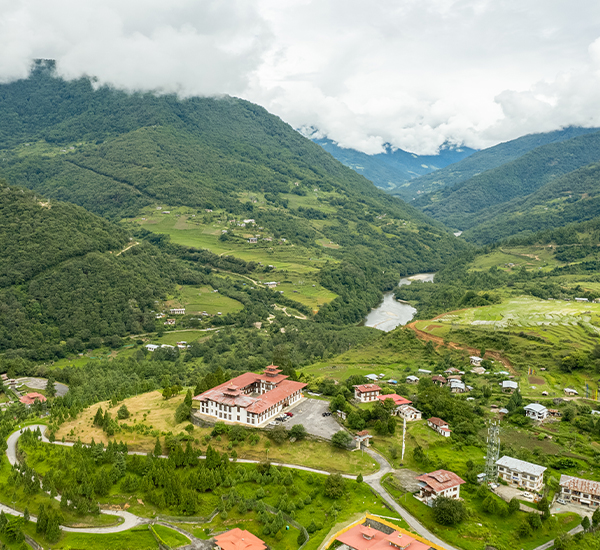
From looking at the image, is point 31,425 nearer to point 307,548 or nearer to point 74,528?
point 74,528

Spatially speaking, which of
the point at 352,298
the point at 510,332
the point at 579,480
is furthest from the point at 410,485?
the point at 352,298

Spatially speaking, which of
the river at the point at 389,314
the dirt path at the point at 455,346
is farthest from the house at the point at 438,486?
the river at the point at 389,314

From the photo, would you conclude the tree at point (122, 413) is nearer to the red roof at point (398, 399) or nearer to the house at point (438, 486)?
the red roof at point (398, 399)

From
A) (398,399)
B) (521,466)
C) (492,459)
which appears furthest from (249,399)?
(521,466)

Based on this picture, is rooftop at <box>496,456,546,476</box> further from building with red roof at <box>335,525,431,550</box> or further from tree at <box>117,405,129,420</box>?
tree at <box>117,405,129,420</box>

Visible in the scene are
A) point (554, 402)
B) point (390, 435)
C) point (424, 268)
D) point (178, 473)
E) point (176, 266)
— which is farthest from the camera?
point (424, 268)

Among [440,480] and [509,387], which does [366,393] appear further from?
[509,387]
